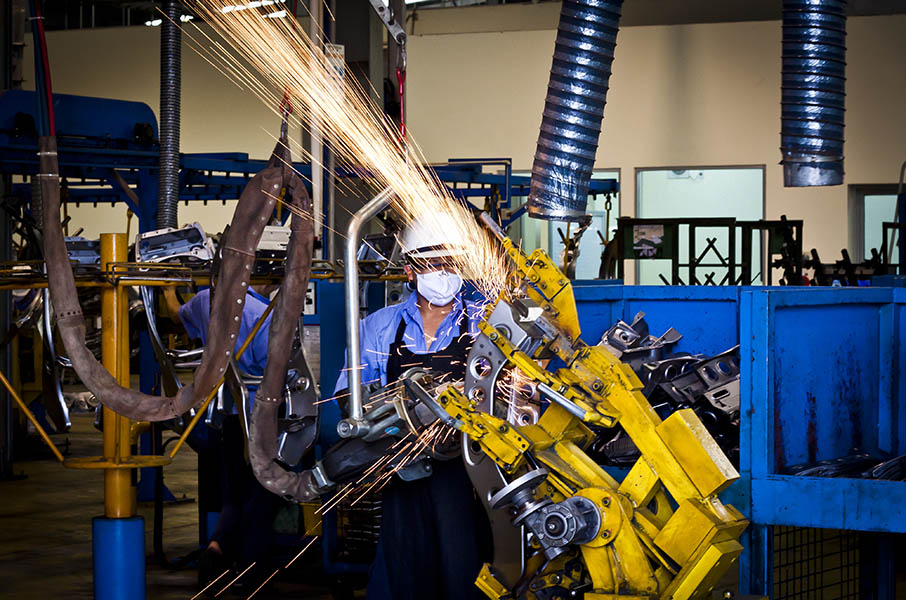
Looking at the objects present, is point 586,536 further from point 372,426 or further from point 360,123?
point 360,123

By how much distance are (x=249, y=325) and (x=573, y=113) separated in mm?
1841

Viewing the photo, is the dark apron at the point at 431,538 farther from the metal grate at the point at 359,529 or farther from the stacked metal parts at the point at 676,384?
the metal grate at the point at 359,529

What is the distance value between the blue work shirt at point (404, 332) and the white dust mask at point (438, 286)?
0.20 ft

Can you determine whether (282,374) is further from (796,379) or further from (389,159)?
(796,379)

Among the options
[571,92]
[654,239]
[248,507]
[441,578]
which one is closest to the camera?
[441,578]

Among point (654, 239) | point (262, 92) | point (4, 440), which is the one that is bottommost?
point (4, 440)

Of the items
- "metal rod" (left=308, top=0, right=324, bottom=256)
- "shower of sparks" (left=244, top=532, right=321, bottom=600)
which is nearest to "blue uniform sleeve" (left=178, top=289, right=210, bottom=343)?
"metal rod" (left=308, top=0, right=324, bottom=256)

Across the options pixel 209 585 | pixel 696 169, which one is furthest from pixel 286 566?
pixel 696 169

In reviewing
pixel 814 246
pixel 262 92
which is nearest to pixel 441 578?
pixel 814 246

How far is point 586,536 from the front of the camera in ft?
9.82

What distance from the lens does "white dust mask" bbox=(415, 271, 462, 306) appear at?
376cm

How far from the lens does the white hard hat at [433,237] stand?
3.75 metres

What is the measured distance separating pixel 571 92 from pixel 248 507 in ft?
8.38

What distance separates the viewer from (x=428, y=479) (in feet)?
12.1
